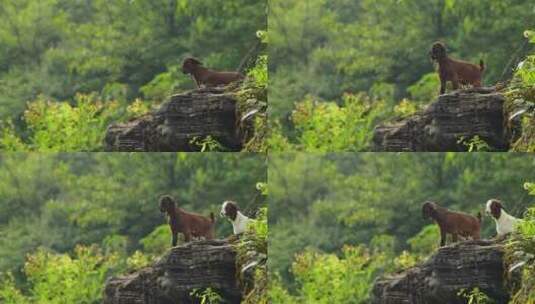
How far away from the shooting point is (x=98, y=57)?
6.43m

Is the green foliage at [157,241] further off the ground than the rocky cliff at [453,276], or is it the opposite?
the green foliage at [157,241]

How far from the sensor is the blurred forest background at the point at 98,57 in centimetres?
642

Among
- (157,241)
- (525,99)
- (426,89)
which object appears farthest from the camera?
(157,241)

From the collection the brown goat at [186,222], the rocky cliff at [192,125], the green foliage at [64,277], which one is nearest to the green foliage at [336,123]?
the rocky cliff at [192,125]

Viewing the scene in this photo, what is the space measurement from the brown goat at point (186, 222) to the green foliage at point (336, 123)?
2.21ft

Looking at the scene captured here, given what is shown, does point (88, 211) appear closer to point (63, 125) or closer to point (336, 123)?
point (63, 125)

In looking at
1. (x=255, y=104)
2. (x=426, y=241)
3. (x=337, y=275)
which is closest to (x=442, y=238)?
(x=426, y=241)

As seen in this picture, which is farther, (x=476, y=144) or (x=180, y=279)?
(x=180, y=279)

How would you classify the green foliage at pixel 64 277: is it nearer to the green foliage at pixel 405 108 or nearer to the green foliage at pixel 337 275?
the green foliage at pixel 337 275

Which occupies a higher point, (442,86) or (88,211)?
(442,86)

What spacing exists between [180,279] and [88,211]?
0.63m

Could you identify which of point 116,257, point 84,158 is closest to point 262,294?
point 116,257

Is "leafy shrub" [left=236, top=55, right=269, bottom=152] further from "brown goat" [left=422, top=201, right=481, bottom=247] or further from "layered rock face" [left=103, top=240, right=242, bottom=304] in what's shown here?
"brown goat" [left=422, top=201, right=481, bottom=247]

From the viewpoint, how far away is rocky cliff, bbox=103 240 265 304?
6.42 metres
